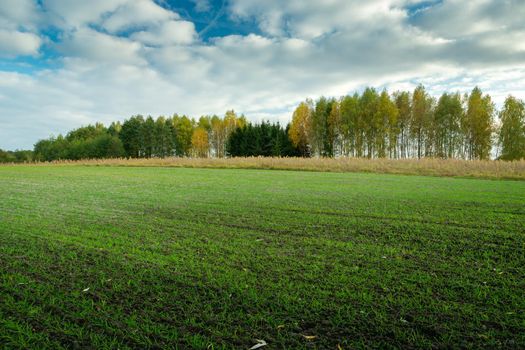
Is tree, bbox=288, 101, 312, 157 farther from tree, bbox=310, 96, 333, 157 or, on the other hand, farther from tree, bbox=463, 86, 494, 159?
tree, bbox=463, 86, 494, 159

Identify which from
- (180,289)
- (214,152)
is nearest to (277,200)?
(180,289)

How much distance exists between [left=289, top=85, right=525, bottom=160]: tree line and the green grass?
124 ft

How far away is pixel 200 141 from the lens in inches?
2347

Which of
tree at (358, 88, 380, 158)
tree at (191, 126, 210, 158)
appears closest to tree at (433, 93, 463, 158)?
tree at (358, 88, 380, 158)

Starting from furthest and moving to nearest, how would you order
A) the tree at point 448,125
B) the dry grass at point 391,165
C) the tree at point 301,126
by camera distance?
the tree at point 301,126 < the tree at point 448,125 < the dry grass at point 391,165

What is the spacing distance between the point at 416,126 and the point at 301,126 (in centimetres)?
1615

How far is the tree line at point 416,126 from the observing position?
116 feet

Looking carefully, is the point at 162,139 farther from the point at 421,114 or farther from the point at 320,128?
the point at 421,114

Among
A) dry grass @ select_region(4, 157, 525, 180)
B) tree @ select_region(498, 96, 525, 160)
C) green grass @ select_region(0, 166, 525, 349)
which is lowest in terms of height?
green grass @ select_region(0, 166, 525, 349)

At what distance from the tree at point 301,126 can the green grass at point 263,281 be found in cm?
4253

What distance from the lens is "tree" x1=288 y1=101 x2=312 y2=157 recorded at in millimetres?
46531

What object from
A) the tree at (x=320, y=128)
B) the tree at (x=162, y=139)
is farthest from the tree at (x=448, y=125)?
the tree at (x=162, y=139)

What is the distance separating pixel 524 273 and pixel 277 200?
4.70m

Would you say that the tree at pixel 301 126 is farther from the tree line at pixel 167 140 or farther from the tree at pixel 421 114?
the tree at pixel 421 114
